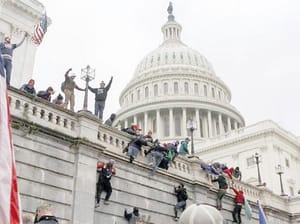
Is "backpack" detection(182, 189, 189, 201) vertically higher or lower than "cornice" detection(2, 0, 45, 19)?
lower

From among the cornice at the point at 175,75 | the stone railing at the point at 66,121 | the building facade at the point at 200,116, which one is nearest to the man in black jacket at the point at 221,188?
the stone railing at the point at 66,121

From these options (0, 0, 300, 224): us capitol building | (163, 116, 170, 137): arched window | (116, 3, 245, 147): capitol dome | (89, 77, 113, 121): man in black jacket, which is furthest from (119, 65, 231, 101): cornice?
(89, 77, 113, 121): man in black jacket

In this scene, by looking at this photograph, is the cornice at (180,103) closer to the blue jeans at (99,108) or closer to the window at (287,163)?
the window at (287,163)

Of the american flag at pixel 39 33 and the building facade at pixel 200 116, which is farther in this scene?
the building facade at pixel 200 116

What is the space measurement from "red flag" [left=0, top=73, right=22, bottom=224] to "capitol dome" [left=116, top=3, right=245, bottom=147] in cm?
7739

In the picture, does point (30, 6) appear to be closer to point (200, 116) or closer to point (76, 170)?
point (76, 170)

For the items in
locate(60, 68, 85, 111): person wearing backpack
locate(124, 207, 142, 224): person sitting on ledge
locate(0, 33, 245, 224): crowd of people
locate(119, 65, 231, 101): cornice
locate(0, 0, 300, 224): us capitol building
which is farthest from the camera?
locate(119, 65, 231, 101): cornice

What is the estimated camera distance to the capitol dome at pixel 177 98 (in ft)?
291

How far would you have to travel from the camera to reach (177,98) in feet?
294

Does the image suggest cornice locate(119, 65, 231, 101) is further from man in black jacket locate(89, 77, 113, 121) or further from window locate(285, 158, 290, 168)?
man in black jacket locate(89, 77, 113, 121)

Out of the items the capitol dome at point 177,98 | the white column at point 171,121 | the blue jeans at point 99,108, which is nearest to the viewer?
the blue jeans at point 99,108

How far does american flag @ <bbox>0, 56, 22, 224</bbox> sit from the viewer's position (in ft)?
15.1

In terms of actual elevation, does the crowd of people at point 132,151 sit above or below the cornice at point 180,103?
below

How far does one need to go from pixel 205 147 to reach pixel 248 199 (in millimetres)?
44966
